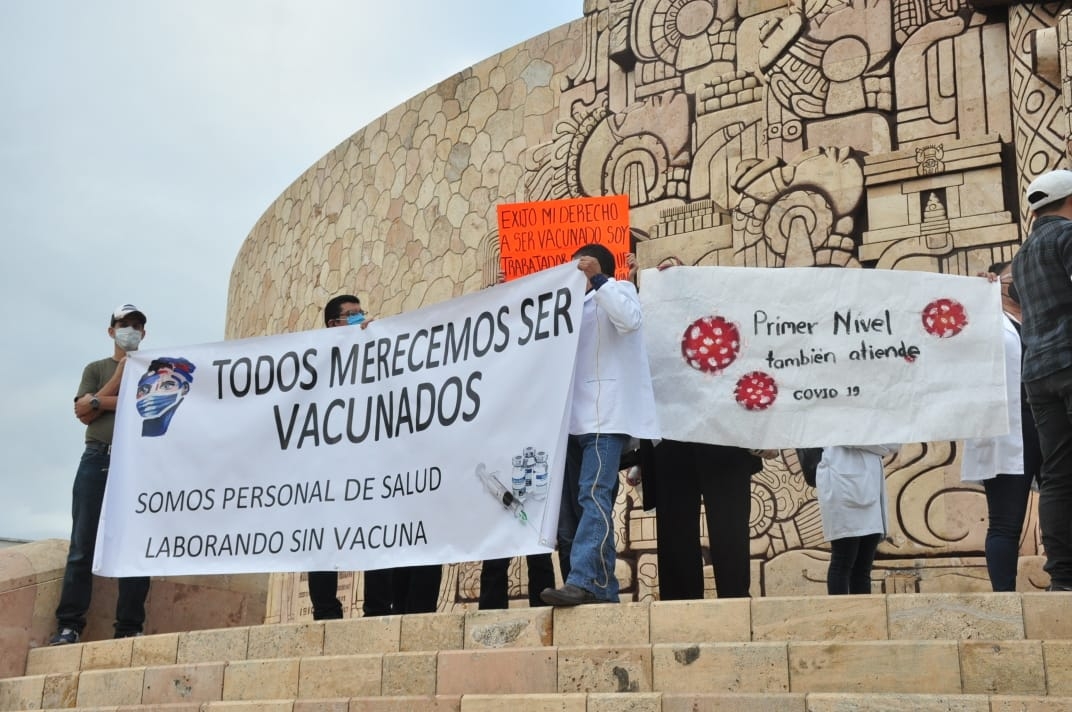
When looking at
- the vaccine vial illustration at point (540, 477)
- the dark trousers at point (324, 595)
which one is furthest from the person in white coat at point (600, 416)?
the dark trousers at point (324, 595)

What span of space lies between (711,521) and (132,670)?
2559mm

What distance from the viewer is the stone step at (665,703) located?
3496 millimetres

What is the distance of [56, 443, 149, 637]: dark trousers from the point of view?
6520mm

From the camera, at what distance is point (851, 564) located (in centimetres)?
535

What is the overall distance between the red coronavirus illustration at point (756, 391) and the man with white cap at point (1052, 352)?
3.86 ft

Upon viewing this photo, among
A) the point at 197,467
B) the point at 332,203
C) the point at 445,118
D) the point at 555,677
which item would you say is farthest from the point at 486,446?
the point at 332,203

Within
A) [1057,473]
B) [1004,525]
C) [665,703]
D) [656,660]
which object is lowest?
[665,703]

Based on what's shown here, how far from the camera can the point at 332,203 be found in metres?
12.8

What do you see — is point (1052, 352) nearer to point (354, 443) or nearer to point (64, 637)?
point (354, 443)

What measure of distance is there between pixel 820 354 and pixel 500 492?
1.53m

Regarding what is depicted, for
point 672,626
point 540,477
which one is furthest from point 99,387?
point 672,626

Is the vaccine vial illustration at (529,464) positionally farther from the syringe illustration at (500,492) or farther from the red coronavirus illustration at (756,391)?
the red coronavirus illustration at (756,391)

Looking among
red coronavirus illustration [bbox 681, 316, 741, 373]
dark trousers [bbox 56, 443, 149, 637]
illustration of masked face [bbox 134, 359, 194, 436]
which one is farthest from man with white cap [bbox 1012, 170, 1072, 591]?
dark trousers [bbox 56, 443, 149, 637]

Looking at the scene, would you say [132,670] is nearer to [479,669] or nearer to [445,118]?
A: [479,669]
